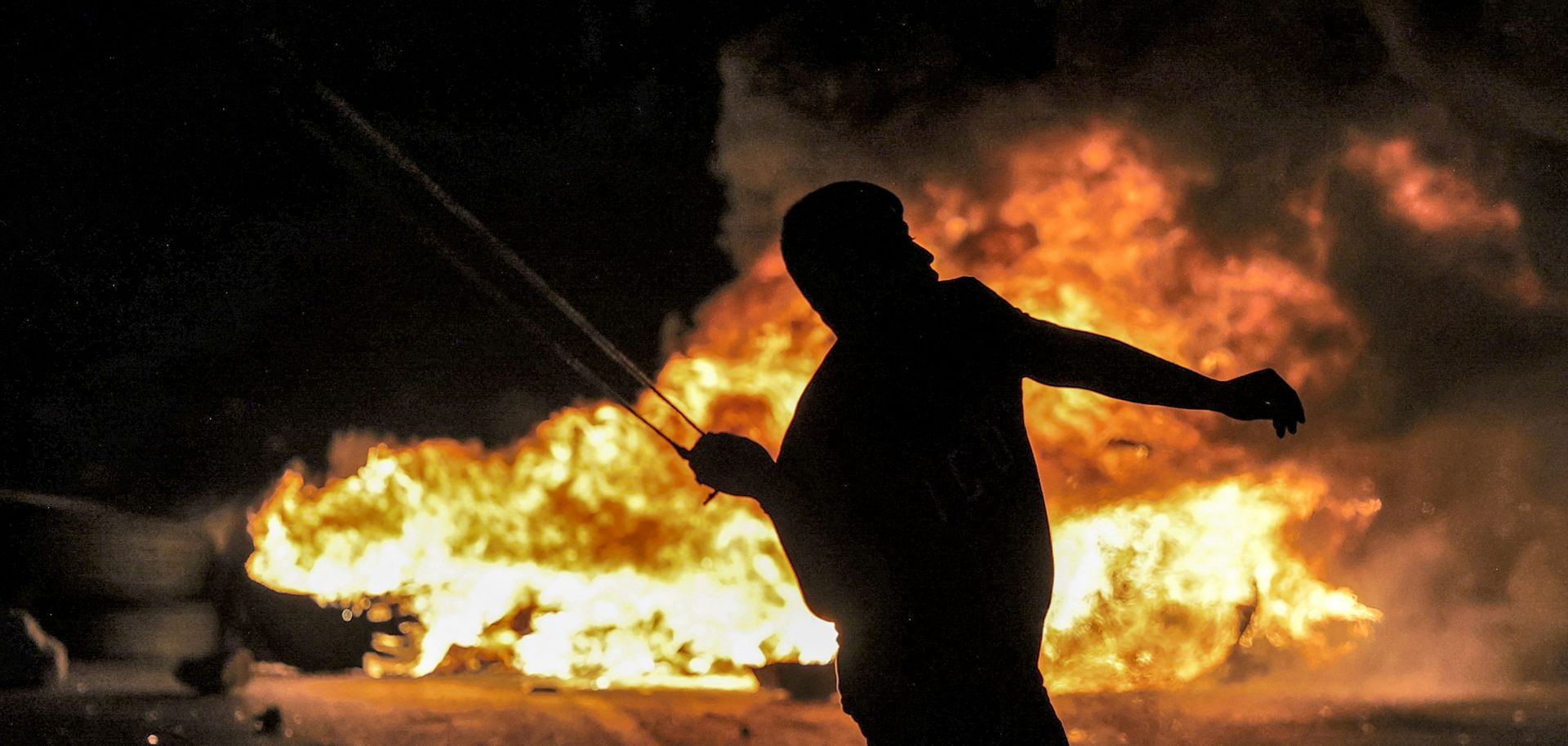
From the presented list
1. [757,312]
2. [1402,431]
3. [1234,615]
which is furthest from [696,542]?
[1402,431]

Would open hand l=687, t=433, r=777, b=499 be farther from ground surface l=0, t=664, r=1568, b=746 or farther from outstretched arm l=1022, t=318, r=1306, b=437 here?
ground surface l=0, t=664, r=1568, b=746

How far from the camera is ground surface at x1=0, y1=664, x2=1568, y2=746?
4.80m

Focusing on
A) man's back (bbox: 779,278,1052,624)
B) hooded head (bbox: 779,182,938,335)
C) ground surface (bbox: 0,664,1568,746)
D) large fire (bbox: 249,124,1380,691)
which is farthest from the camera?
large fire (bbox: 249,124,1380,691)

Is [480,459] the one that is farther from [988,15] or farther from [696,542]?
[988,15]

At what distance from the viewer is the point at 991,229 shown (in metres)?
6.64

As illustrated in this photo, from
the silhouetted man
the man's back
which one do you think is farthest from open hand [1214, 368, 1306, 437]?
the man's back

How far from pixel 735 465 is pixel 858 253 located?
1.61 feet

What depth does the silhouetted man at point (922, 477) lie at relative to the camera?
70.0 inches

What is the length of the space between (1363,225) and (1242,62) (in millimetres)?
1419

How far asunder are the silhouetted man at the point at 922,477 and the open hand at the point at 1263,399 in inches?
1.6

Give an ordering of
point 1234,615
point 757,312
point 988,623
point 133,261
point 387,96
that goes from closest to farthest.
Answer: point 988,623, point 1234,615, point 757,312, point 387,96, point 133,261

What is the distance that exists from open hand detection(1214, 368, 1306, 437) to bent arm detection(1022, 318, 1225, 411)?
0.41 ft

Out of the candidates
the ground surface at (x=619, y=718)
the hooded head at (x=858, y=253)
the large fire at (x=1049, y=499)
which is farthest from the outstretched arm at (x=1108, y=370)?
the large fire at (x=1049, y=499)

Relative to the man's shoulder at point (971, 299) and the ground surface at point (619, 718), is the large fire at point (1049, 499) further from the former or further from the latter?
the man's shoulder at point (971, 299)
